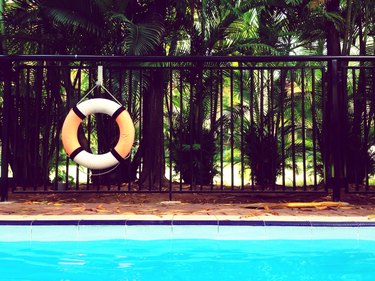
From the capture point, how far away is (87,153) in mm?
3861

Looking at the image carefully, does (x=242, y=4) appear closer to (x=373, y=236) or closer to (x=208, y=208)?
(x=208, y=208)

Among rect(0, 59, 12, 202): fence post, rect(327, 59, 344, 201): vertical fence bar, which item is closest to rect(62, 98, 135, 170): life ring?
rect(0, 59, 12, 202): fence post

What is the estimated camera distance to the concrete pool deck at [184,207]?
3086 millimetres

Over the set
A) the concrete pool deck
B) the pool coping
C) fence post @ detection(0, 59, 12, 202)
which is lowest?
the pool coping

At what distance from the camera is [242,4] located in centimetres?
554

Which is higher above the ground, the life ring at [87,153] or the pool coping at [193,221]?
the life ring at [87,153]

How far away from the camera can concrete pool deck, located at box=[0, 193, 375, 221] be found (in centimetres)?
309

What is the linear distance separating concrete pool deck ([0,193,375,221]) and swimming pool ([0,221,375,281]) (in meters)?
0.09

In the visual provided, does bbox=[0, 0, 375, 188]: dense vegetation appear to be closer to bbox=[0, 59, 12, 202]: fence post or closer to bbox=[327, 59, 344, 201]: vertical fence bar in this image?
bbox=[0, 59, 12, 202]: fence post

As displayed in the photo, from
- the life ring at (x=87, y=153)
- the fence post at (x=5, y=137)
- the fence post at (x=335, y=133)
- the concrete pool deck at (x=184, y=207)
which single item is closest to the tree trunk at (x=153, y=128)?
the concrete pool deck at (x=184, y=207)

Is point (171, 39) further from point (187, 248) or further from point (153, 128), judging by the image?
point (187, 248)

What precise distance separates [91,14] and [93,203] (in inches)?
80.6

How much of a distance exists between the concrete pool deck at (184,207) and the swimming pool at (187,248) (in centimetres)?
9

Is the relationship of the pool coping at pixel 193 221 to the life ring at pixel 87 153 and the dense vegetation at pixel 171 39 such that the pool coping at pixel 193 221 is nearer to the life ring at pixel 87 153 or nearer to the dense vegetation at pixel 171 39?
the life ring at pixel 87 153
